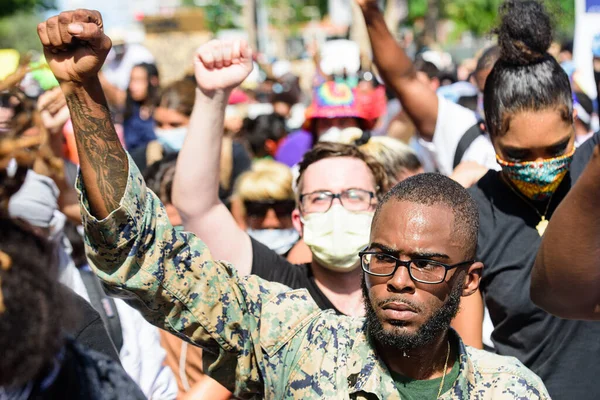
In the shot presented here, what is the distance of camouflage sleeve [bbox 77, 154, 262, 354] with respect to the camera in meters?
2.15

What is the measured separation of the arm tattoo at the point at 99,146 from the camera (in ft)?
7.04

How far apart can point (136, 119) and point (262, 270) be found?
5.49 m

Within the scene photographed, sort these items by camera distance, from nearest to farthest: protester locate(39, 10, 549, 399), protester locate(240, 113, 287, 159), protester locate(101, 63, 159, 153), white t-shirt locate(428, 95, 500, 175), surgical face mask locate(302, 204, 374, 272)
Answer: protester locate(39, 10, 549, 399) < surgical face mask locate(302, 204, 374, 272) < white t-shirt locate(428, 95, 500, 175) < protester locate(101, 63, 159, 153) < protester locate(240, 113, 287, 159)

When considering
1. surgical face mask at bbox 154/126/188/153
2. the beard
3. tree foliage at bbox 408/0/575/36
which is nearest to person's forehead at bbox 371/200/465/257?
the beard

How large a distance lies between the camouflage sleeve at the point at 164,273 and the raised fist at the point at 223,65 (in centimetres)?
87

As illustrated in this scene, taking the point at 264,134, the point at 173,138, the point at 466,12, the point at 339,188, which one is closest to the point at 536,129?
the point at 339,188

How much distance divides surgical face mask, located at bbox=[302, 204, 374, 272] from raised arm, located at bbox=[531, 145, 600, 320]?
3.35ft

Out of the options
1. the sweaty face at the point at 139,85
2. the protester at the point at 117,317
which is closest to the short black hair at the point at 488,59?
the protester at the point at 117,317

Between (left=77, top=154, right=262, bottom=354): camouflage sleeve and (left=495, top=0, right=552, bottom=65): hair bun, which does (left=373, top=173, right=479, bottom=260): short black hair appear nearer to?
(left=77, top=154, right=262, bottom=354): camouflage sleeve

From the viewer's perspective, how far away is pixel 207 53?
10.3ft

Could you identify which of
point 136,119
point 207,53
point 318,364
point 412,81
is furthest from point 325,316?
point 136,119

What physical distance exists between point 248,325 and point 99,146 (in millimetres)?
620

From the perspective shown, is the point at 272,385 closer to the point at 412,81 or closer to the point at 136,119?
the point at 412,81

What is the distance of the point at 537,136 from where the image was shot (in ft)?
10.3
